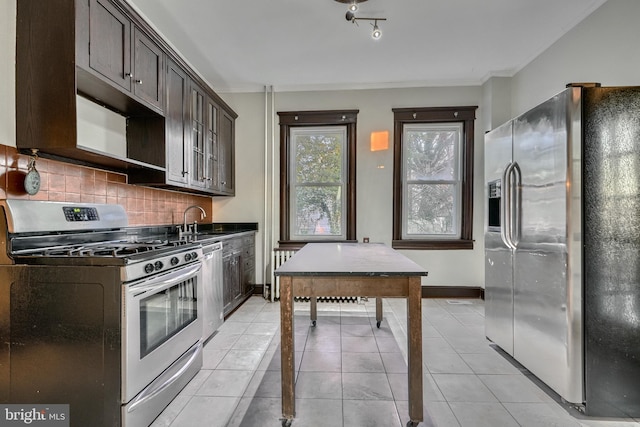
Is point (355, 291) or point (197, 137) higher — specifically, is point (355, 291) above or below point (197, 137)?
below

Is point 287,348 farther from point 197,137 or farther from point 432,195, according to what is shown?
point 432,195

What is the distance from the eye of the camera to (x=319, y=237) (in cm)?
439

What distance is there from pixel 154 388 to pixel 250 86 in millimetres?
3699

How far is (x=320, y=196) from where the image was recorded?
4.42 metres

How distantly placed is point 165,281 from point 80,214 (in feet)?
2.58

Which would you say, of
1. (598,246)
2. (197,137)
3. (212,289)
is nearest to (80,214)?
(212,289)

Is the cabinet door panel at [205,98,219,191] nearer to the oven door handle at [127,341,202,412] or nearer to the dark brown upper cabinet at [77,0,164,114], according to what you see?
the dark brown upper cabinet at [77,0,164,114]

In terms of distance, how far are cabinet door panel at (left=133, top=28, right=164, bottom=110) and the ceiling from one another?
43 cm

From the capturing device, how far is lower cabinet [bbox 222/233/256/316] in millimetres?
3340

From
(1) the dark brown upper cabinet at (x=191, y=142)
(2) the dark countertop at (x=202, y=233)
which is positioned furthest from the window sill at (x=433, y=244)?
(1) the dark brown upper cabinet at (x=191, y=142)

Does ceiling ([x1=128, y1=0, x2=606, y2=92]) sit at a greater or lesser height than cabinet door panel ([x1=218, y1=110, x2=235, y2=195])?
greater

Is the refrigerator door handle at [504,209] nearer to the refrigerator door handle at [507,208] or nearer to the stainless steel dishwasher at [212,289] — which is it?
A: the refrigerator door handle at [507,208]

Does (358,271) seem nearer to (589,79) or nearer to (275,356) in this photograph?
(275,356)

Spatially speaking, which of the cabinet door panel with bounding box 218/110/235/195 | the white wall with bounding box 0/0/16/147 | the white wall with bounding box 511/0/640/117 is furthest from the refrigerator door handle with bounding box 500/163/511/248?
the white wall with bounding box 0/0/16/147
